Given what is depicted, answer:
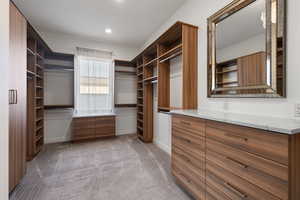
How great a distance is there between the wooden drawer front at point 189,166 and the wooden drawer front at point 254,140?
44cm

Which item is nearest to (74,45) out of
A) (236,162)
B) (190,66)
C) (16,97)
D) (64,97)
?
(64,97)

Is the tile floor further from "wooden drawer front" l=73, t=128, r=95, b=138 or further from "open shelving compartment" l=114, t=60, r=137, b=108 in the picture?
"open shelving compartment" l=114, t=60, r=137, b=108

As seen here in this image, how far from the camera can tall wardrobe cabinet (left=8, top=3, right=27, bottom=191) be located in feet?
5.87

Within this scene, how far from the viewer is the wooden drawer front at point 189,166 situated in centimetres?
152

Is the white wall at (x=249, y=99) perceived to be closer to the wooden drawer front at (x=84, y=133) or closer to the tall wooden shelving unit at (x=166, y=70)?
the tall wooden shelving unit at (x=166, y=70)

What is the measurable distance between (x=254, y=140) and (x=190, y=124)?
2.31ft

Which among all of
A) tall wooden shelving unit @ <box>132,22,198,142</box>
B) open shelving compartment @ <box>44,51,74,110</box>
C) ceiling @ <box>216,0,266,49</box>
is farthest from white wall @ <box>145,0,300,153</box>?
open shelving compartment @ <box>44,51,74,110</box>

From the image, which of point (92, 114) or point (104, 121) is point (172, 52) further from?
point (92, 114)

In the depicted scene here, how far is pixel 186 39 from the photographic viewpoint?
2.23 meters

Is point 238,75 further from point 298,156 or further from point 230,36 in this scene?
point 298,156

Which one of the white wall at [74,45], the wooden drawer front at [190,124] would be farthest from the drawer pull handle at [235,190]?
the white wall at [74,45]

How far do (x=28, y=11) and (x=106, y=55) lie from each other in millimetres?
1914

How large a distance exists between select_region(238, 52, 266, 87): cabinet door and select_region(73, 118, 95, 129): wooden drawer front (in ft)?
11.8

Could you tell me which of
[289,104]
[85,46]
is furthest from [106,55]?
[289,104]
